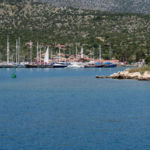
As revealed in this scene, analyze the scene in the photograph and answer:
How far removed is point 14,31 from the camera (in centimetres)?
15975

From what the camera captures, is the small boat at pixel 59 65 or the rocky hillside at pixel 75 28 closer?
the small boat at pixel 59 65

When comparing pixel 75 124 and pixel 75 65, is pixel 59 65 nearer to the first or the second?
pixel 75 65

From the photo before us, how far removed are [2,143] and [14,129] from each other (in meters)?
3.06

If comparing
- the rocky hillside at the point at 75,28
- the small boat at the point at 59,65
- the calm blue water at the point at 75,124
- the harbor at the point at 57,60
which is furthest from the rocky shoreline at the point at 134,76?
the rocky hillside at the point at 75,28

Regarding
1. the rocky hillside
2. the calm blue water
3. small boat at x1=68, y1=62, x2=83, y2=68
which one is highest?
the rocky hillside

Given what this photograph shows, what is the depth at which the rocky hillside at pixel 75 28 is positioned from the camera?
145 meters

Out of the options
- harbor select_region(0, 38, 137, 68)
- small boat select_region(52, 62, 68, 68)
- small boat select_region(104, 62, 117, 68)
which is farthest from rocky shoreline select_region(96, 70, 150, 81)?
small boat select_region(52, 62, 68, 68)

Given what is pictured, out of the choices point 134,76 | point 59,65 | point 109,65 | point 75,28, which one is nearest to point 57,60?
point 59,65

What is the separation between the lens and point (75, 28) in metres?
166

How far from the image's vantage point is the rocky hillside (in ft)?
476

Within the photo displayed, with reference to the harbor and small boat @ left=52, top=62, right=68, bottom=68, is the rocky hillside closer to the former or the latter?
the harbor

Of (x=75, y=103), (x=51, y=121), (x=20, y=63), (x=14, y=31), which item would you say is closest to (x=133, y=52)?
(x=20, y=63)

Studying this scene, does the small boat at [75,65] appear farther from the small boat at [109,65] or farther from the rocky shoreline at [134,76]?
the rocky shoreline at [134,76]

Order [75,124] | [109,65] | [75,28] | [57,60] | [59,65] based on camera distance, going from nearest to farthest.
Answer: [75,124] < [109,65] < [59,65] < [57,60] < [75,28]
